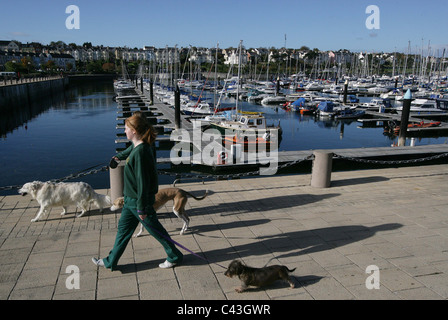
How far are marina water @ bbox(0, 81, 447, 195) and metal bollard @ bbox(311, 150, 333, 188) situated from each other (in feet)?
35.7

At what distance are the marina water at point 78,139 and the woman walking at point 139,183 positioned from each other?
1408cm

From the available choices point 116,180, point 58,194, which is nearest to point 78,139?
point 116,180

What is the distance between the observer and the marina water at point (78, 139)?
21234mm

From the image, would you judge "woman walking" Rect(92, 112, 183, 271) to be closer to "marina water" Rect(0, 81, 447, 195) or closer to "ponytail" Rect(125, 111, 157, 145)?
"ponytail" Rect(125, 111, 157, 145)

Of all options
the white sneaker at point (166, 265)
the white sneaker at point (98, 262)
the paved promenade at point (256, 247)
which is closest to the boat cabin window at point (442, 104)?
the paved promenade at point (256, 247)

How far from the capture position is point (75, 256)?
5.28 metres

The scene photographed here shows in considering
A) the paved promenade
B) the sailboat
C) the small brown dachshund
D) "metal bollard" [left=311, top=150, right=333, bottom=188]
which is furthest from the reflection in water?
the small brown dachshund

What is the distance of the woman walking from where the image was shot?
4.24 meters

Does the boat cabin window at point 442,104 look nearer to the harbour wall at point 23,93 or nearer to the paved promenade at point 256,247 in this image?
the paved promenade at point 256,247

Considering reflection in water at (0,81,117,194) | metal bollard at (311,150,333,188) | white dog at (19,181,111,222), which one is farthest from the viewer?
reflection in water at (0,81,117,194)
